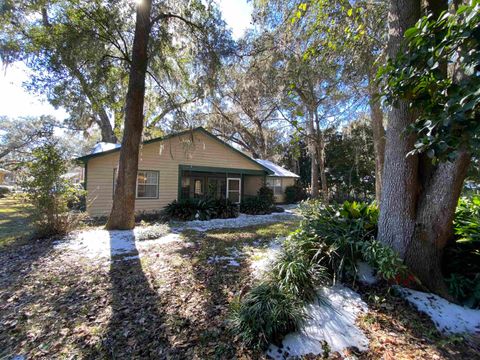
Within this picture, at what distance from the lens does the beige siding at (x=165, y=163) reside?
11.1 metres

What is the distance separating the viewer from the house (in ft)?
36.4

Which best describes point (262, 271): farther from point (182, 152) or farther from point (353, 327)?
point (182, 152)

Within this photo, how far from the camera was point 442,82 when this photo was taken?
243 cm

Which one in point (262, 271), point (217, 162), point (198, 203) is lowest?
point (262, 271)

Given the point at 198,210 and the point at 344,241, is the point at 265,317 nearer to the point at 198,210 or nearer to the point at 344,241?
the point at 344,241

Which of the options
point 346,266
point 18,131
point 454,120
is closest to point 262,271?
point 346,266

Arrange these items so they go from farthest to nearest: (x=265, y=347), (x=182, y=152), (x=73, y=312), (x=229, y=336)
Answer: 1. (x=182, y=152)
2. (x=73, y=312)
3. (x=229, y=336)
4. (x=265, y=347)

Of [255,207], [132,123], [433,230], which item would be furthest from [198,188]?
[433,230]

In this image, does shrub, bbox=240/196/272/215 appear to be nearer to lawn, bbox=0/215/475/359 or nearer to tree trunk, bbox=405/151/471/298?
lawn, bbox=0/215/475/359

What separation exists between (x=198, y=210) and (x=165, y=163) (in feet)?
10.5

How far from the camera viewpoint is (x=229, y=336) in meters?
2.77

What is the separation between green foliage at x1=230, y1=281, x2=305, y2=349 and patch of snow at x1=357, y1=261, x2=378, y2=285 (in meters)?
1.17

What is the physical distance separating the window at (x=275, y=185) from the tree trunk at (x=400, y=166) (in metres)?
16.3

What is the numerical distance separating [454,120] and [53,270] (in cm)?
619
